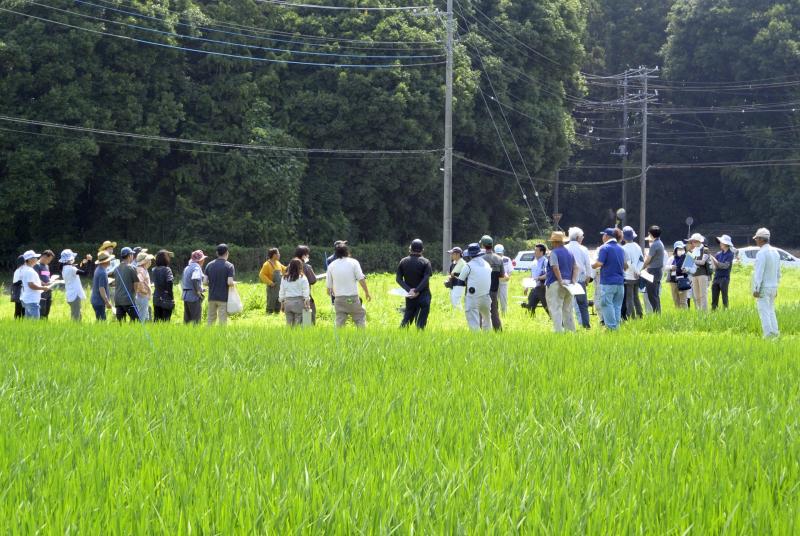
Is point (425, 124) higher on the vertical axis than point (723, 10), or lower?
lower

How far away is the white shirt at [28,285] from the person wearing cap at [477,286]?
280 inches

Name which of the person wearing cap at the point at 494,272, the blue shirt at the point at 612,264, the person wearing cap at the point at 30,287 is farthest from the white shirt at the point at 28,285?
the blue shirt at the point at 612,264

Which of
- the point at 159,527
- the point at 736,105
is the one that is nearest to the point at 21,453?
the point at 159,527

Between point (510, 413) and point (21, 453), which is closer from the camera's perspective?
point (21, 453)

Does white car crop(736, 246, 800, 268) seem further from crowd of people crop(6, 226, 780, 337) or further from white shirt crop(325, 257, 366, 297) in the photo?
white shirt crop(325, 257, 366, 297)

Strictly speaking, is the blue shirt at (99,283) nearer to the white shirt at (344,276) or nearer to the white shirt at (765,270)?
the white shirt at (344,276)

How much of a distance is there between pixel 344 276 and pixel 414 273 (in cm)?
103

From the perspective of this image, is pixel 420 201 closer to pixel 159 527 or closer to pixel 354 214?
pixel 354 214

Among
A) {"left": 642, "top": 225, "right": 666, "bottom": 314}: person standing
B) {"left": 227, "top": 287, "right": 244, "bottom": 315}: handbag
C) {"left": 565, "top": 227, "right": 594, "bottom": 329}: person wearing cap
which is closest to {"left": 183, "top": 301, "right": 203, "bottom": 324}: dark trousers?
{"left": 227, "top": 287, "right": 244, "bottom": 315}: handbag

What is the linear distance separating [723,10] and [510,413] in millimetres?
60912

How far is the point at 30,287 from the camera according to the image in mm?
14898

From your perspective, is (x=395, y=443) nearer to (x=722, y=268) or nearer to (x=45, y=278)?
(x=45, y=278)

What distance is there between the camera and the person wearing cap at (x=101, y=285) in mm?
14188

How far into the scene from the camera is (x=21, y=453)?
410 cm
